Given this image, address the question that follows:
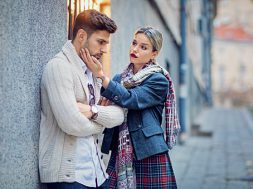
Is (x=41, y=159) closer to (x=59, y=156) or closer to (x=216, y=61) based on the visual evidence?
(x=59, y=156)

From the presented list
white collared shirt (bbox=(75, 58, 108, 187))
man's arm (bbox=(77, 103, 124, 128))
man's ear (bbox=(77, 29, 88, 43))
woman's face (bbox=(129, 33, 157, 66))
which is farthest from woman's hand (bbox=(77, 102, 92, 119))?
woman's face (bbox=(129, 33, 157, 66))

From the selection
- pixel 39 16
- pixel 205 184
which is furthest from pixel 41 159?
pixel 205 184

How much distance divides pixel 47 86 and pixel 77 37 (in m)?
0.38

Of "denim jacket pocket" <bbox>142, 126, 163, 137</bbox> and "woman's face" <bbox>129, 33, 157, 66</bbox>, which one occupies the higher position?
"woman's face" <bbox>129, 33, 157, 66</bbox>

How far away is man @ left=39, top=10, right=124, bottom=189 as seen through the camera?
3.02 metres

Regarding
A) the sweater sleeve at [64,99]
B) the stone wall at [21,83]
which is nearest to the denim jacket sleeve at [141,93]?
the sweater sleeve at [64,99]

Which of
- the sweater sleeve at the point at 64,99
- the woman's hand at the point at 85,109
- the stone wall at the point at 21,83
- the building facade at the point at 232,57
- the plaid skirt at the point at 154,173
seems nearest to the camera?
the stone wall at the point at 21,83

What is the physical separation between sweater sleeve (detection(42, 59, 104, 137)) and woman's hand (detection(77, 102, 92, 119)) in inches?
2.2

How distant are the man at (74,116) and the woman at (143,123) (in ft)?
0.66

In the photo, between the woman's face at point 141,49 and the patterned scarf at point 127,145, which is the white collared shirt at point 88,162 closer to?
the patterned scarf at point 127,145

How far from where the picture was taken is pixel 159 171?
11.7 feet

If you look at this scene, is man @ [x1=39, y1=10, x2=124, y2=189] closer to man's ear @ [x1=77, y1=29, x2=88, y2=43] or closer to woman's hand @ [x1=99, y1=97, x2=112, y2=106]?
man's ear @ [x1=77, y1=29, x2=88, y2=43]

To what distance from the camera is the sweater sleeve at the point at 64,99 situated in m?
2.99

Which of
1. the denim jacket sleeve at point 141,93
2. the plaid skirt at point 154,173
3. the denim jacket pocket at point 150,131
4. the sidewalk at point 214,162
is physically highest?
the denim jacket sleeve at point 141,93
